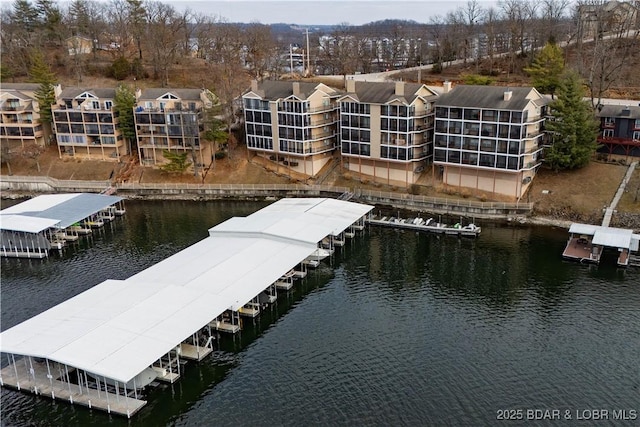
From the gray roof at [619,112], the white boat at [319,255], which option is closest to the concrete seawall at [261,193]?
the gray roof at [619,112]

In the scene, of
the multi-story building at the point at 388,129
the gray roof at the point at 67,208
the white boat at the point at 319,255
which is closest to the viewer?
the white boat at the point at 319,255

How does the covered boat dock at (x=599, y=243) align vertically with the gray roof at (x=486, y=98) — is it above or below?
below

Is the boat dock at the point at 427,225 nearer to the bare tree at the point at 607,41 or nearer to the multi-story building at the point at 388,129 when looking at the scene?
the multi-story building at the point at 388,129

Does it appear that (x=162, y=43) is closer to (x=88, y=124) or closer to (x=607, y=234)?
(x=88, y=124)

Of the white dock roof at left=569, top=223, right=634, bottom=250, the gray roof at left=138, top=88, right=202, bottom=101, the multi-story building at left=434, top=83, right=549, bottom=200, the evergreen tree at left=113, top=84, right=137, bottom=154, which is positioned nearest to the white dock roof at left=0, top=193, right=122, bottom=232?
the evergreen tree at left=113, top=84, right=137, bottom=154

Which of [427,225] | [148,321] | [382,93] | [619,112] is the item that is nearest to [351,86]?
[382,93]

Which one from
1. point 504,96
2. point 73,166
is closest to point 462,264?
point 504,96
